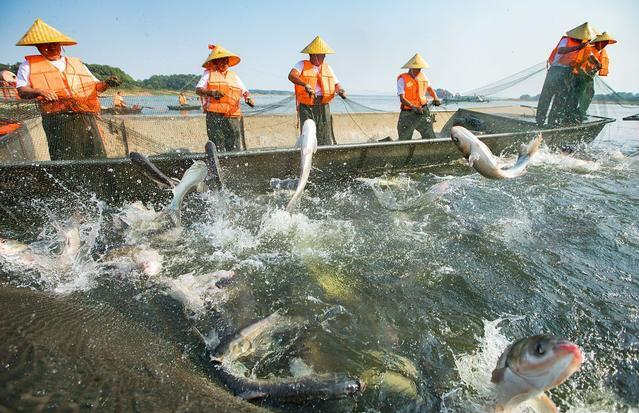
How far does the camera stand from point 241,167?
5250 millimetres

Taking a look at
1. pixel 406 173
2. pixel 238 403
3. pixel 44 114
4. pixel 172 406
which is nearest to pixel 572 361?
pixel 238 403

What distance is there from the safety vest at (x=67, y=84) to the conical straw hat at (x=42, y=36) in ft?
1.01

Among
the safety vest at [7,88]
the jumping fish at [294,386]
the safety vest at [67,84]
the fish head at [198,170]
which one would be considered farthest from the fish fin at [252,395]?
the safety vest at [7,88]

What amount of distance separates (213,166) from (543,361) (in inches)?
165

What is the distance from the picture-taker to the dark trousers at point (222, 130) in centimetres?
673

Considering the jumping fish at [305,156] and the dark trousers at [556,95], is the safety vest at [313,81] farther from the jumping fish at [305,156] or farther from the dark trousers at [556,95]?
the dark trousers at [556,95]

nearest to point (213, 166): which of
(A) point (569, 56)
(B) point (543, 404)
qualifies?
(B) point (543, 404)

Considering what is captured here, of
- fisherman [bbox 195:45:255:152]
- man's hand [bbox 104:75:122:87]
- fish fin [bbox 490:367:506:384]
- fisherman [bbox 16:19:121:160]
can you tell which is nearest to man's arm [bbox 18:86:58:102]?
fisherman [bbox 16:19:121:160]

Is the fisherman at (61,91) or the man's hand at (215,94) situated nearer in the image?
the fisherman at (61,91)

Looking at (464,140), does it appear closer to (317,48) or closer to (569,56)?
(317,48)

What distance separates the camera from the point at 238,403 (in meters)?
1.90

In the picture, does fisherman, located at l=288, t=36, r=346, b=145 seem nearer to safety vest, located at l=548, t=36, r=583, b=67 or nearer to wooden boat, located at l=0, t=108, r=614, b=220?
wooden boat, located at l=0, t=108, r=614, b=220

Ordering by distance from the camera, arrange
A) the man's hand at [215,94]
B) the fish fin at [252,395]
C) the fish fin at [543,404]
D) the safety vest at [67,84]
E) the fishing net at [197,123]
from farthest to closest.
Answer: the man's hand at [215,94] → the fishing net at [197,123] → the safety vest at [67,84] → the fish fin at [252,395] → the fish fin at [543,404]

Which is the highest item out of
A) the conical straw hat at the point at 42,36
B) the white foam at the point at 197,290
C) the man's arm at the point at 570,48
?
the man's arm at the point at 570,48
